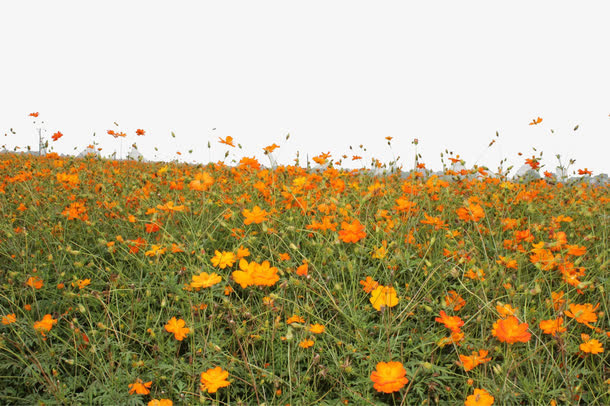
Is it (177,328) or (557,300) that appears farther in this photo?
(557,300)

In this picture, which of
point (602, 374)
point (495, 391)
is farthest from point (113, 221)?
point (602, 374)

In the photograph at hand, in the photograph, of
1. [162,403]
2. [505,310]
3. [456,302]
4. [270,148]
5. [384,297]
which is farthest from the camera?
[270,148]

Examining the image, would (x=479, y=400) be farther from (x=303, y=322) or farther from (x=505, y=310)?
(x=303, y=322)

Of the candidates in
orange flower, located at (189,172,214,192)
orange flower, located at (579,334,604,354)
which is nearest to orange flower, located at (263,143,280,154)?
orange flower, located at (189,172,214,192)

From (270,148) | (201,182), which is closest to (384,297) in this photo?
(201,182)

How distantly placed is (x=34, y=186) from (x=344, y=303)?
2.51 m

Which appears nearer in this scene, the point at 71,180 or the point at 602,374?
the point at 602,374

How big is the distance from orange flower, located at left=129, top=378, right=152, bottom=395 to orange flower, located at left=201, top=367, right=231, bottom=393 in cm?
20

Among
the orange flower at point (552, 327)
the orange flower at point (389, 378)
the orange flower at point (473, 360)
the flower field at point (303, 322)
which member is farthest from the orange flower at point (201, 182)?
the orange flower at point (552, 327)

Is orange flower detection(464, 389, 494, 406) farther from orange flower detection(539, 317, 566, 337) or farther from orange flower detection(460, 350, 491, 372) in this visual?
orange flower detection(539, 317, 566, 337)

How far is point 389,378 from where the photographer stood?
1199mm

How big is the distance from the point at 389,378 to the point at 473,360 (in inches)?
13.4

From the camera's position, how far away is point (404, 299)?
69.1 inches

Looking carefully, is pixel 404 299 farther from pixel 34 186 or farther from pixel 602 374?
pixel 34 186
